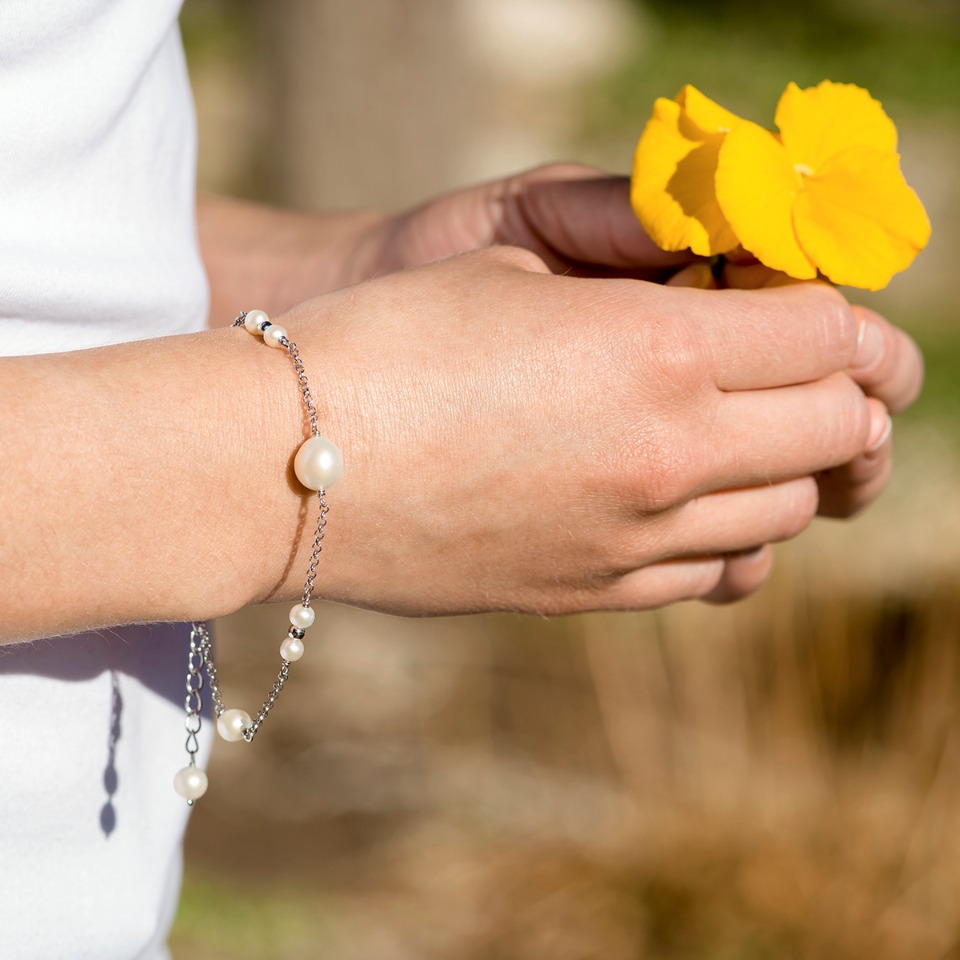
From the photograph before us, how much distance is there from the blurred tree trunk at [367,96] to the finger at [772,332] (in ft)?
9.04

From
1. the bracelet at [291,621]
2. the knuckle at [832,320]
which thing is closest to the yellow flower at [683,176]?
the knuckle at [832,320]

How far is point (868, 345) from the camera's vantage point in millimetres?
1337

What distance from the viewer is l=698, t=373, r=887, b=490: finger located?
116 centimetres

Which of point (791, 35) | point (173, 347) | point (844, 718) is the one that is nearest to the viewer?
point (173, 347)

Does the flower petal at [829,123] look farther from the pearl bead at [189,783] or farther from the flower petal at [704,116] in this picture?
the pearl bead at [189,783]

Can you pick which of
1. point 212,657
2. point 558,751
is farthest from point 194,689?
point 558,751

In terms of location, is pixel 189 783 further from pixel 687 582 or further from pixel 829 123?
pixel 829 123

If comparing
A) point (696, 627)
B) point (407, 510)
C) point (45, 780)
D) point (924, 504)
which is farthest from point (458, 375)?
point (924, 504)

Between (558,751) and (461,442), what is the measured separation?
→ 2511mm

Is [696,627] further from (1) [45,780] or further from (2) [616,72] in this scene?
(2) [616,72]

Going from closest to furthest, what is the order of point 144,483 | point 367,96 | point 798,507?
point 144,483
point 798,507
point 367,96

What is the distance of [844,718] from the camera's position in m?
3.04

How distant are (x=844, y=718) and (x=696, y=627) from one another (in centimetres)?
48

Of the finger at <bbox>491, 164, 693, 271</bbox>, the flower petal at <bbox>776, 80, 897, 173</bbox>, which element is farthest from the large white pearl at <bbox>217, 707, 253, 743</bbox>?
the flower petal at <bbox>776, 80, 897, 173</bbox>
